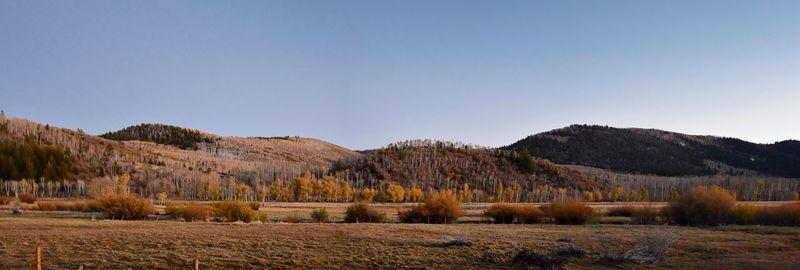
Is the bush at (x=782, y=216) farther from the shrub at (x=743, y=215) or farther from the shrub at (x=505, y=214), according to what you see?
the shrub at (x=505, y=214)

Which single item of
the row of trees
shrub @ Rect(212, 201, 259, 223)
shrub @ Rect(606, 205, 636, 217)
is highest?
shrub @ Rect(212, 201, 259, 223)

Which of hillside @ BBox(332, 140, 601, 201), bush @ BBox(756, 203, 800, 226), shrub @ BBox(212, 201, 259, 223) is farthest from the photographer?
hillside @ BBox(332, 140, 601, 201)

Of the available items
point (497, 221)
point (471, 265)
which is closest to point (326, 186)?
point (497, 221)

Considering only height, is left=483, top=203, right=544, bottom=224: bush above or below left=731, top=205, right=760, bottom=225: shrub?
below

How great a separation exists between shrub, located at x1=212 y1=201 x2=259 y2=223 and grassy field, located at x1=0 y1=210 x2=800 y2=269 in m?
7.57

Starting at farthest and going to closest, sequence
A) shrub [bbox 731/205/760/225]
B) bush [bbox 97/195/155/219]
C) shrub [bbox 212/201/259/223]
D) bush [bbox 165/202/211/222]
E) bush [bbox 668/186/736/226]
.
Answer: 1. shrub [bbox 731/205/760/225]
2. bush [bbox 668/186/736/226]
3. shrub [bbox 212/201/259/223]
4. bush [bbox 165/202/211/222]
5. bush [bbox 97/195/155/219]

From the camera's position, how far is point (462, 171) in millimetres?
149375

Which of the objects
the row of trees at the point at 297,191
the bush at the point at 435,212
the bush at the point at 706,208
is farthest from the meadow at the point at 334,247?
the row of trees at the point at 297,191

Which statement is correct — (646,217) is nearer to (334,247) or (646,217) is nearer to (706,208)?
(706,208)

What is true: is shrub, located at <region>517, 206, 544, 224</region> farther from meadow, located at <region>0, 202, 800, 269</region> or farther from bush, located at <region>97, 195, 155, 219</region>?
bush, located at <region>97, 195, 155, 219</region>

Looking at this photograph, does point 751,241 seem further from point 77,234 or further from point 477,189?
point 477,189

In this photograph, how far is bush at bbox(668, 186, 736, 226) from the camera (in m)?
50.3

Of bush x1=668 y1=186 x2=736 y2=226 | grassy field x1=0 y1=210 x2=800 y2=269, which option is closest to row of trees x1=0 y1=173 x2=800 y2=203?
bush x1=668 y1=186 x2=736 y2=226

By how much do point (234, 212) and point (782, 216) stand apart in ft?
158
